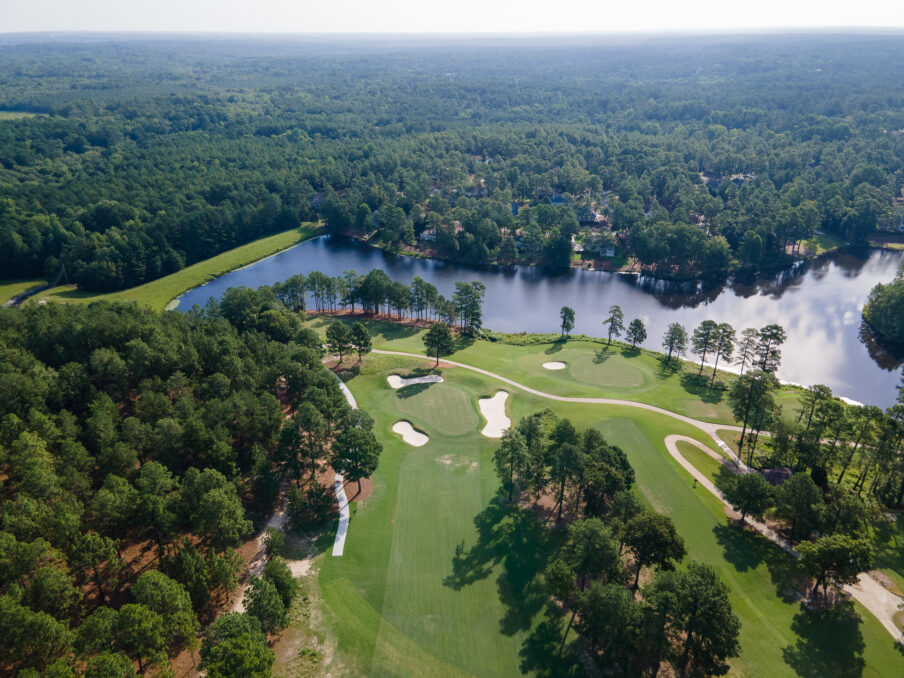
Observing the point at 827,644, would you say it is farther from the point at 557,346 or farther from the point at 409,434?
the point at 557,346

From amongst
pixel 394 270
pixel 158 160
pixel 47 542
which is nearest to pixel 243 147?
pixel 158 160

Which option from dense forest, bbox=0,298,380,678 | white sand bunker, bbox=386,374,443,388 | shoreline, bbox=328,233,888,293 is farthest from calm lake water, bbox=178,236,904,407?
dense forest, bbox=0,298,380,678

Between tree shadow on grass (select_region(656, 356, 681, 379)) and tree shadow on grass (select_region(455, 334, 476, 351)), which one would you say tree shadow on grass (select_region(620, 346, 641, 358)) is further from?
tree shadow on grass (select_region(455, 334, 476, 351))

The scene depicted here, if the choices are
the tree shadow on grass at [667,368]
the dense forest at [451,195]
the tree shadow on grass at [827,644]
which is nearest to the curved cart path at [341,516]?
the tree shadow on grass at [827,644]

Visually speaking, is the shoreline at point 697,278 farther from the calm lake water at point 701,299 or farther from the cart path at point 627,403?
the cart path at point 627,403

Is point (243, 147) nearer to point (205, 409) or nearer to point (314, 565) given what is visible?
point (205, 409)
